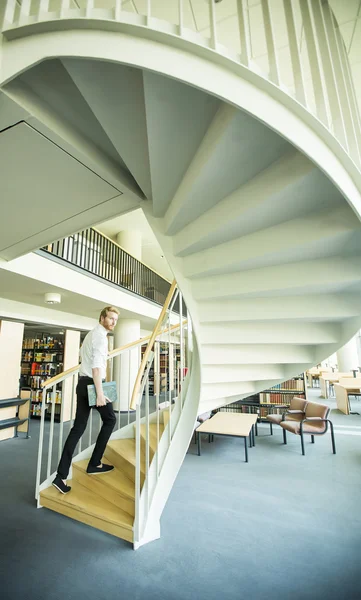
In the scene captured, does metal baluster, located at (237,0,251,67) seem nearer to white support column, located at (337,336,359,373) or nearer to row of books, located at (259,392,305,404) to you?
row of books, located at (259,392,305,404)

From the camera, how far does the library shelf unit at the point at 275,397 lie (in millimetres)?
5637

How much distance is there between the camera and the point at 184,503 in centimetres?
274

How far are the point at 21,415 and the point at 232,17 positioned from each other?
21.1 ft

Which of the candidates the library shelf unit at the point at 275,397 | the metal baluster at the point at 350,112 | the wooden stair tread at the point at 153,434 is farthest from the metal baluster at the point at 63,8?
the library shelf unit at the point at 275,397

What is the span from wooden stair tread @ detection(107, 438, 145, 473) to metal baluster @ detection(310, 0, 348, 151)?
9.04ft

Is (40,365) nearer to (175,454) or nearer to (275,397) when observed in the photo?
(275,397)

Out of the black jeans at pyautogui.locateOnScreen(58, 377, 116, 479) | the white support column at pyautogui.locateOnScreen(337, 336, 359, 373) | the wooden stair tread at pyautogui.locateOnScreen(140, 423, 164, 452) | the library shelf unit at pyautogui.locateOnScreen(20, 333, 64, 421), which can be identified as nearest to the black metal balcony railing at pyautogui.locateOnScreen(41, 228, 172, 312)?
the library shelf unit at pyautogui.locateOnScreen(20, 333, 64, 421)

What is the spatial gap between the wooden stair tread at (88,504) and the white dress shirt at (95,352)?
1.06 meters

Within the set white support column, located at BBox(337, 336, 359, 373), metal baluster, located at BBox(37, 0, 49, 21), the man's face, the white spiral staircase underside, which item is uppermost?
metal baluster, located at BBox(37, 0, 49, 21)

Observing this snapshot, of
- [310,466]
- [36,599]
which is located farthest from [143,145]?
[310,466]

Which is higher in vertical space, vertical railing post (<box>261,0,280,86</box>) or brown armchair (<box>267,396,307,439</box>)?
vertical railing post (<box>261,0,280,86</box>)

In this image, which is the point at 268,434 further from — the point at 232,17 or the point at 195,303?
the point at 232,17

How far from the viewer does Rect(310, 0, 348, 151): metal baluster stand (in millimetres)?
1348

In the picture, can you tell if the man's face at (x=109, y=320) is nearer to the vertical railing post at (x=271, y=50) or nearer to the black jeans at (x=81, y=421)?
the black jeans at (x=81, y=421)
